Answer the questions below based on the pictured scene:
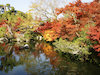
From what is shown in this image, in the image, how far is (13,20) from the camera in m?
24.9

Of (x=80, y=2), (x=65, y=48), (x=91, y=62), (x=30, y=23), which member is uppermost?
(x=80, y=2)

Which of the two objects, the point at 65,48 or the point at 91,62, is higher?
the point at 65,48

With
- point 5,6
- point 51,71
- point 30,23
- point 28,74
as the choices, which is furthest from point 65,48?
point 5,6

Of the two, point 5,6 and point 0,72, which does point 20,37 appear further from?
point 5,6

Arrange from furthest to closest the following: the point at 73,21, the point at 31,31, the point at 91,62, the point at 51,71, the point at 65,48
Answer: the point at 31,31 → the point at 73,21 → the point at 65,48 → the point at 91,62 → the point at 51,71

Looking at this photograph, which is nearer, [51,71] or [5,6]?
[51,71]

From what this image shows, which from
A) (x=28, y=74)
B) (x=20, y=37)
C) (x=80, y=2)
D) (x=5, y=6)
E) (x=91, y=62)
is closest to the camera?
(x=28, y=74)

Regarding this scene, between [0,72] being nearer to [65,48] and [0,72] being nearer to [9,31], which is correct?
[65,48]

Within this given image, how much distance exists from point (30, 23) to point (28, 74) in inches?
738

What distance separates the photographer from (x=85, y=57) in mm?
9195

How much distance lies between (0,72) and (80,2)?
11519 mm

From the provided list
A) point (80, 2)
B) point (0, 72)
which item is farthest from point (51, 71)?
point (80, 2)

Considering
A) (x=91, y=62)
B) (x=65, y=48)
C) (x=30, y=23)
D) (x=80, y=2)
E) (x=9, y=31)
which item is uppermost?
(x=80, y=2)

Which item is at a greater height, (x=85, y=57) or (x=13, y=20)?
(x=13, y=20)
